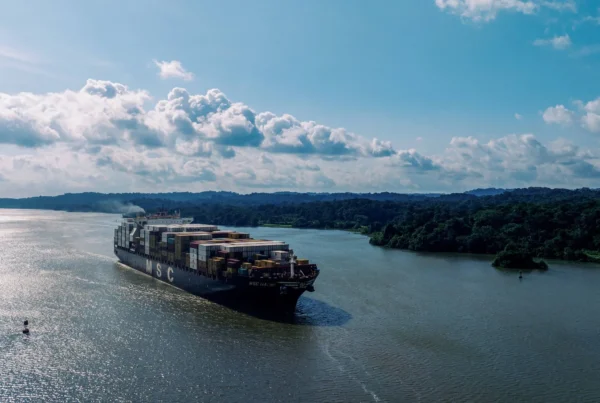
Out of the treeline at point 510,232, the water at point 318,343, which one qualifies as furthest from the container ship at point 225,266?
the treeline at point 510,232

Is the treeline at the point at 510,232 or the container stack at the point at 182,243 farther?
the treeline at the point at 510,232

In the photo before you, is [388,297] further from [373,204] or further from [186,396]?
[373,204]

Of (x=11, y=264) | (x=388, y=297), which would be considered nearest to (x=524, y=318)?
(x=388, y=297)

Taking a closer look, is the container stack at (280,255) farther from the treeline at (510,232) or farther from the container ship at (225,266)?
the treeline at (510,232)

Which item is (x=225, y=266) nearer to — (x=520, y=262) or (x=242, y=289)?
(x=242, y=289)

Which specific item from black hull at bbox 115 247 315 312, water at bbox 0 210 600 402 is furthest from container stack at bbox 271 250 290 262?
black hull at bbox 115 247 315 312

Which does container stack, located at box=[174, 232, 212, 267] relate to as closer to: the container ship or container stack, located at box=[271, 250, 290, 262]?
the container ship
